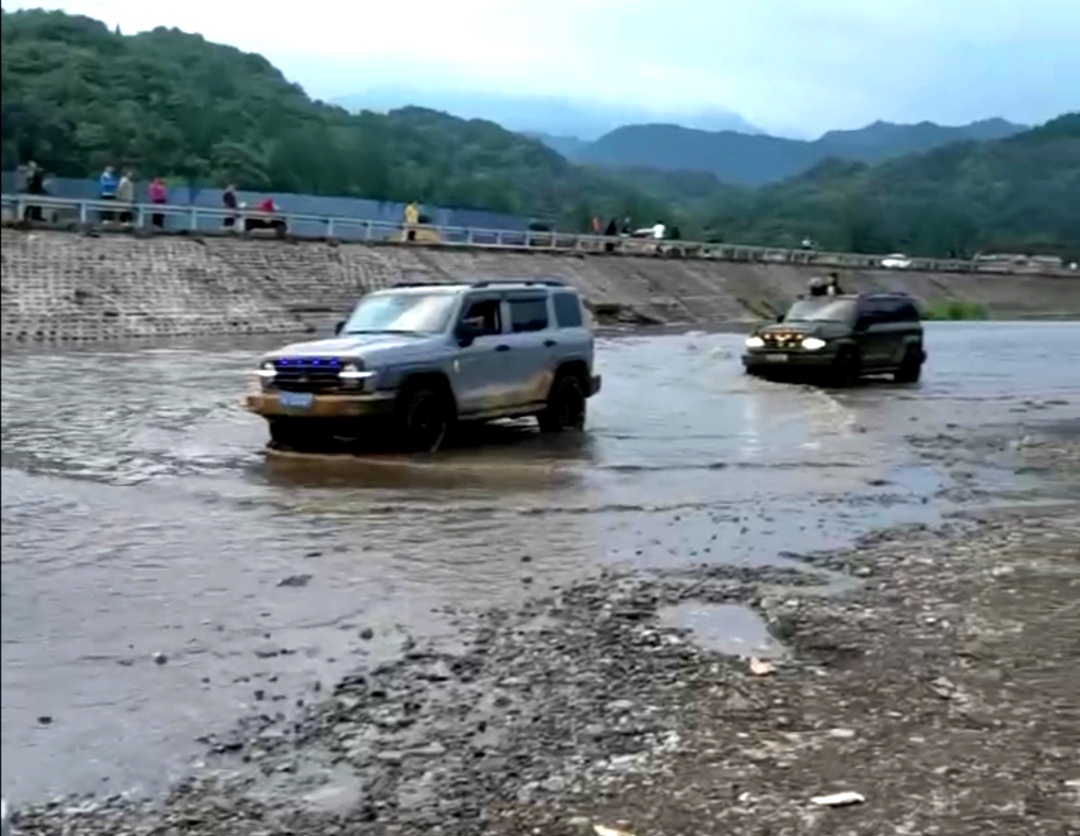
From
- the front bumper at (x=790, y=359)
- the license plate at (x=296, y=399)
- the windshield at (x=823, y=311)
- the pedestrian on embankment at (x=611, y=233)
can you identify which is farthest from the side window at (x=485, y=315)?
the pedestrian on embankment at (x=611, y=233)

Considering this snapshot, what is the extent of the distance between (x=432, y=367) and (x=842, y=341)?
13.3 metres

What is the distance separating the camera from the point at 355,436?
51.3 feet

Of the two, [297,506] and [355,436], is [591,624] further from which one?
[355,436]

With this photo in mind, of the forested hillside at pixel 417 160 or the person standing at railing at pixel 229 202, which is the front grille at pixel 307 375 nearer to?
the forested hillside at pixel 417 160

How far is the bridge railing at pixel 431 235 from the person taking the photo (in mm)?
37531

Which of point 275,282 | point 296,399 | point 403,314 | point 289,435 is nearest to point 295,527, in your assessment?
point 296,399

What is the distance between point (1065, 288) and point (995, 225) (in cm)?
1093

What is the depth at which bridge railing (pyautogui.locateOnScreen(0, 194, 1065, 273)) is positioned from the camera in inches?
1478

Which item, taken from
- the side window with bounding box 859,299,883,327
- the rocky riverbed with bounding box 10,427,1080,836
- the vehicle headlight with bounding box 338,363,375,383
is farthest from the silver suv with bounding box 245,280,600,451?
the side window with bounding box 859,299,883,327

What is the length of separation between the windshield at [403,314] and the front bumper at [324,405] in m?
1.20

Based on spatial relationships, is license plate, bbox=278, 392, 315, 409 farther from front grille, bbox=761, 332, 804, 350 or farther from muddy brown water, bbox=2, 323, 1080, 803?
front grille, bbox=761, 332, 804, 350

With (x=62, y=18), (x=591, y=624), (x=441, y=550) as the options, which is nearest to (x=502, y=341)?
(x=441, y=550)

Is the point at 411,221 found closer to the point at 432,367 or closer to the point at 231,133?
the point at 231,133

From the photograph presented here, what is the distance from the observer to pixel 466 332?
1633cm
